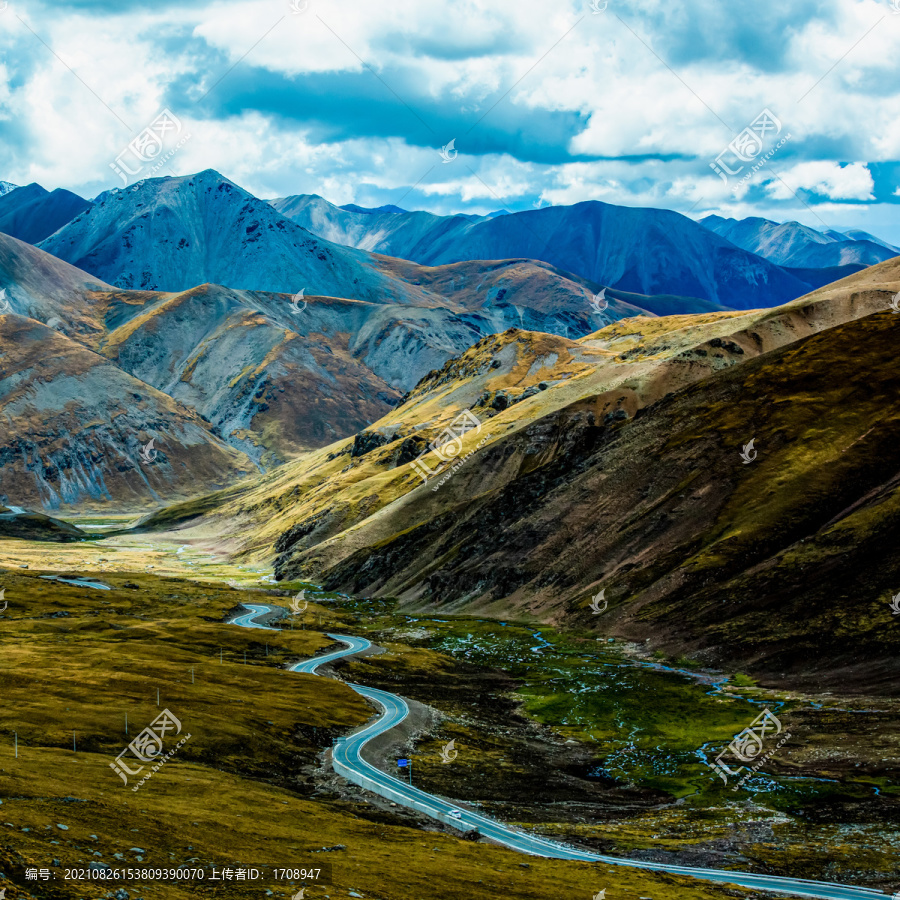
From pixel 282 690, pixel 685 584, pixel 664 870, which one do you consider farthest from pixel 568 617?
pixel 664 870

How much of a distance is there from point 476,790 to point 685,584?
264ft

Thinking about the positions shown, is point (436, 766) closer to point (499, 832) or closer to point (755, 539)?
point (499, 832)

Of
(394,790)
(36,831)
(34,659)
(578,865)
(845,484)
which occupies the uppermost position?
(845,484)

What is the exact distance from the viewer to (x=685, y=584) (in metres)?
156

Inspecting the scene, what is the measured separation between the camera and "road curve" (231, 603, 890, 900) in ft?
199

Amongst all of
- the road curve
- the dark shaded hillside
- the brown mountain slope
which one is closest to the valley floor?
the road curve

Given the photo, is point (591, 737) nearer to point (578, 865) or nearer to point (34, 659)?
point (578, 865)

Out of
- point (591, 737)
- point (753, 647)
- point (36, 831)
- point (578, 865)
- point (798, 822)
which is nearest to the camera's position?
point (36, 831)

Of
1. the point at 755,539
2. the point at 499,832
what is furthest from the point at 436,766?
the point at 755,539

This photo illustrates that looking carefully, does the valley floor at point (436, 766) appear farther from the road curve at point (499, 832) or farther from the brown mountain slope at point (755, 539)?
the brown mountain slope at point (755, 539)

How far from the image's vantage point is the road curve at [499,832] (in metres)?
60.6

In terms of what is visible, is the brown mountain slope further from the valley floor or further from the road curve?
the road curve

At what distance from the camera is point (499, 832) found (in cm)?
7256

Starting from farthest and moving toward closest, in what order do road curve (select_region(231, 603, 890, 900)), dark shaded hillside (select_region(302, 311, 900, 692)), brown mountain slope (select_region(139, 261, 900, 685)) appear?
brown mountain slope (select_region(139, 261, 900, 685))
dark shaded hillside (select_region(302, 311, 900, 692))
road curve (select_region(231, 603, 890, 900))
